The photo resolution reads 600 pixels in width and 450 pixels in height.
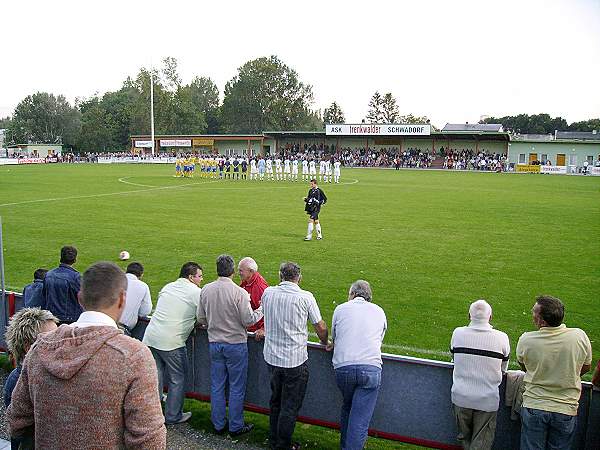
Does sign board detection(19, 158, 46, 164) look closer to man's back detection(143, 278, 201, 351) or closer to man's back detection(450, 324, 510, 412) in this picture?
man's back detection(143, 278, 201, 351)

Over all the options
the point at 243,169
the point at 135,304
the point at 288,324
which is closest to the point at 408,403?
the point at 288,324

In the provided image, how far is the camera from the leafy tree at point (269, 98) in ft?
356

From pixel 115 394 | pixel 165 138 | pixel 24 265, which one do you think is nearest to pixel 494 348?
pixel 115 394

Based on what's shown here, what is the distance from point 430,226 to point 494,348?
15045mm

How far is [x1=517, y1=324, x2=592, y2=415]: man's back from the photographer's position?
4.57 meters

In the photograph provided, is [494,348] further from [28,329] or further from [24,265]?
[24,265]

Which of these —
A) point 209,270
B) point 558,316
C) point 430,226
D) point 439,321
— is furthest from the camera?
point 430,226

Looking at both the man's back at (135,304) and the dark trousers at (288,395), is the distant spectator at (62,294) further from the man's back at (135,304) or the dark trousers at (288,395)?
the dark trousers at (288,395)

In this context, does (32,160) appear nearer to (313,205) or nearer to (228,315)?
(313,205)

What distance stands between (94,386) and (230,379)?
131 inches

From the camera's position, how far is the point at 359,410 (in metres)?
5.14

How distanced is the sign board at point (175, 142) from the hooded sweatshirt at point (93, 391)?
82.1 metres

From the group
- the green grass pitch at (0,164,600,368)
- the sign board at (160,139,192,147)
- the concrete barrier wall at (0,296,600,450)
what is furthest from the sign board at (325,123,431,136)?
the concrete barrier wall at (0,296,600,450)

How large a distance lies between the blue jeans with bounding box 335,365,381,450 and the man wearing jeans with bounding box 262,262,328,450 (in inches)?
16.1
